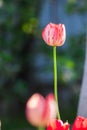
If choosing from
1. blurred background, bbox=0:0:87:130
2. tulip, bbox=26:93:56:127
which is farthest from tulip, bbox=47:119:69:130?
blurred background, bbox=0:0:87:130

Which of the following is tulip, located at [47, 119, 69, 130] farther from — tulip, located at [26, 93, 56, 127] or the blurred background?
the blurred background

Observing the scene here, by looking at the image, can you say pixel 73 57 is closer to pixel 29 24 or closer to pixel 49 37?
pixel 29 24

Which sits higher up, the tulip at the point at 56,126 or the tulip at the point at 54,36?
the tulip at the point at 54,36

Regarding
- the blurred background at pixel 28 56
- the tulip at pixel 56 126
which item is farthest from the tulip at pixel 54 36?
the blurred background at pixel 28 56

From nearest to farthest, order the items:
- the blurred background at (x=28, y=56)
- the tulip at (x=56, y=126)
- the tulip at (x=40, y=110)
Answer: the tulip at (x=40, y=110) → the tulip at (x=56, y=126) → the blurred background at (x=28, y=56)

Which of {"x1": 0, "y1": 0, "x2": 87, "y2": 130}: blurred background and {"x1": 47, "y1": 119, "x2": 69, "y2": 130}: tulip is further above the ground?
{"x1": 47, "y1": 119, "x2": 69, "y2": 130}: tulip

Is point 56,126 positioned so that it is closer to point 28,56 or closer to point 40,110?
point 40,110

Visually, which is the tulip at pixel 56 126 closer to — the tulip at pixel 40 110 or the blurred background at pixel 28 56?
the tulip at pixel 40 110

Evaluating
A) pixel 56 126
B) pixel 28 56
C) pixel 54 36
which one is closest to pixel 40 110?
pixel 56 126

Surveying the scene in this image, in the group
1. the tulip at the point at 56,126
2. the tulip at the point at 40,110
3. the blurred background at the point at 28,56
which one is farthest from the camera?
the blurred background at the point at 28,56
